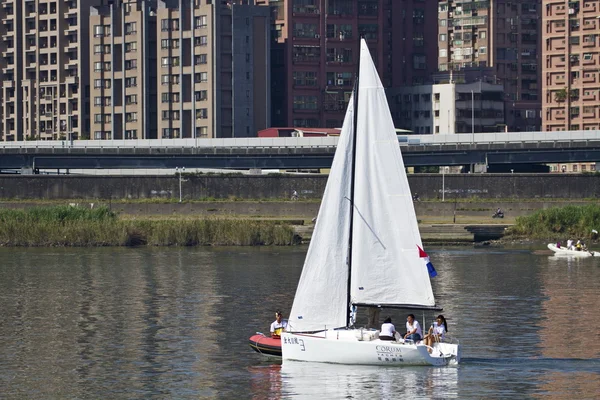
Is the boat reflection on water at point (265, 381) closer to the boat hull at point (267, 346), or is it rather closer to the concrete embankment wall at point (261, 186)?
the boat hull at point (267, 346)

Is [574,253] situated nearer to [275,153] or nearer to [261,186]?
[261,186]

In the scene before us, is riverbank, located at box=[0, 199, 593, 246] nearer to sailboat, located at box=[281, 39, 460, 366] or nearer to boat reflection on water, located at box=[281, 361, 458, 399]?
sailboat, located at box=[281, 39, 460, 366]

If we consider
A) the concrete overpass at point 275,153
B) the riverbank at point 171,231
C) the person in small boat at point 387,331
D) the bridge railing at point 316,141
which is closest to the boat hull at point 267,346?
the person in small boat at point 387,331

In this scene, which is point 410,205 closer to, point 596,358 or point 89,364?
point 596,358

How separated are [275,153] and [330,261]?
121 m

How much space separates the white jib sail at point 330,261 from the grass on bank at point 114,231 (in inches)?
2738

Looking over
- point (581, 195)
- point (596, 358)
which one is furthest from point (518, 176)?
point (596, 358)

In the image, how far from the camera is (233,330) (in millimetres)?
65250

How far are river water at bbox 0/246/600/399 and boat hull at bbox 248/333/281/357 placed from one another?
49cm

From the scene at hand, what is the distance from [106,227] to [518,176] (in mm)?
53743

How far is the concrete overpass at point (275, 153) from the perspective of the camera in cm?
17025

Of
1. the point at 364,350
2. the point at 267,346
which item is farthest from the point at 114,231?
the point at 364,350

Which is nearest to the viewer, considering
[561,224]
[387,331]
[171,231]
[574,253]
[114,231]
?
[387,331]

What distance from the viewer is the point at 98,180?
526 feet
